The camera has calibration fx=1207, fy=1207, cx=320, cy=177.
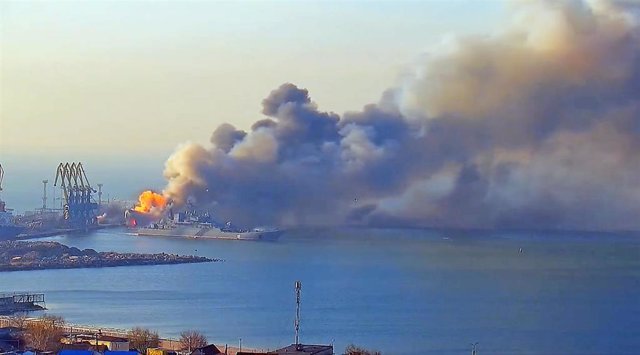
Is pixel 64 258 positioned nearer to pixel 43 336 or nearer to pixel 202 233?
pixel 202 233

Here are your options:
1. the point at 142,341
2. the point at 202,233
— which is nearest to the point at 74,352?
the point at 142,341

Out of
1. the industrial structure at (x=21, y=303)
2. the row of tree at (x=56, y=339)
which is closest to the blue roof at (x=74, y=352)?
the row of tree at (x=56, y=339)

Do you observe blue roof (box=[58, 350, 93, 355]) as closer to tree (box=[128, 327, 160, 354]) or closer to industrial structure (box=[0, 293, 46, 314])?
tree (box=[128, 327, 160, 354])

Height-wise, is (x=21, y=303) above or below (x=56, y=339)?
above

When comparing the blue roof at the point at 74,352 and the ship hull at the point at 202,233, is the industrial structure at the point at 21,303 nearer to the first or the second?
the blue roof at the point at 74,352

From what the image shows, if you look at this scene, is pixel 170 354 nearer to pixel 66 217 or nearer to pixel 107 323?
pixel 107 323

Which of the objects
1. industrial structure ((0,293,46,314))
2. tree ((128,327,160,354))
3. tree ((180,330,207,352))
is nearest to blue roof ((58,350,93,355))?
tree ((128,327,160,354))
